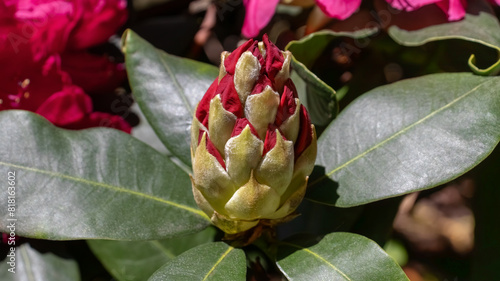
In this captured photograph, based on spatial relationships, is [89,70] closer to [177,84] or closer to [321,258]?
[177,84]

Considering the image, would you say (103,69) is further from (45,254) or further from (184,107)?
(45,254)

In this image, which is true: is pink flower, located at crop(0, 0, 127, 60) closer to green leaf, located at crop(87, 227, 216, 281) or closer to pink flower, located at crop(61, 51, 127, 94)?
pink flower, located at crop(61, 51, 127, 94)

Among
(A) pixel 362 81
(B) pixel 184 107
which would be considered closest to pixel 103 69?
(B) pixel 184 107

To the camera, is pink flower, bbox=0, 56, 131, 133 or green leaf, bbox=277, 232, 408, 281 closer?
green leaf, bbox=277, 232, 408, 281

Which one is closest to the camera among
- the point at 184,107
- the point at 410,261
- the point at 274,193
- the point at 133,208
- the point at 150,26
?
the point at 274,193

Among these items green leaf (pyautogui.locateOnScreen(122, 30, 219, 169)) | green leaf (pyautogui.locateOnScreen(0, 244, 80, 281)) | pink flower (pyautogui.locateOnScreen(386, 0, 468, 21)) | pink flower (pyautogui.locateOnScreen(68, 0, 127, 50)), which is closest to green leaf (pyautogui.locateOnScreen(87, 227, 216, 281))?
green leaf (pyautogui.locateOnScreen(0, 244, 80, 281))

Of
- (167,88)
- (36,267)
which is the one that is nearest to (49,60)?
(167,88)
